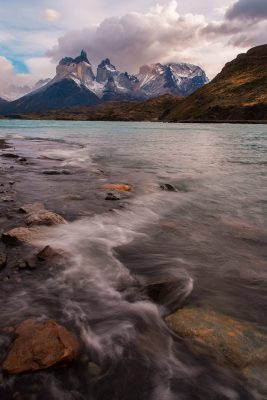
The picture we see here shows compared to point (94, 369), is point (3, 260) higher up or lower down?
higher up

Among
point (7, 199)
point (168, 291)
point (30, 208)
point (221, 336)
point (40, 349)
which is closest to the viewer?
point (40, 349)

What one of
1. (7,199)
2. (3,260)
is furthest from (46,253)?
(7,199)

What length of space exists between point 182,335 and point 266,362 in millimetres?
1317

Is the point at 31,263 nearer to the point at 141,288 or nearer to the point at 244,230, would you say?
the point at 141,288

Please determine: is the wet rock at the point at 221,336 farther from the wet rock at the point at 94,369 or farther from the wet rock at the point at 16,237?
the wet rock at the point at 16,237

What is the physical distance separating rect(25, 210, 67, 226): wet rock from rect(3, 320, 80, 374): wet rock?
18.8ft

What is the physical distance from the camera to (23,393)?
176 inches

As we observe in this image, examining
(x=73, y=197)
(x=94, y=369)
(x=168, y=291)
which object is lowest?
(x=94, y=369)

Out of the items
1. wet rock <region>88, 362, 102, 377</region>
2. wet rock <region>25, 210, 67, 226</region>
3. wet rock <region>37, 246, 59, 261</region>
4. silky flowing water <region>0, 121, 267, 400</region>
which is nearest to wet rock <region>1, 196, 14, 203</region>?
silky flowing water <region>0, 121, 267, 400</region>

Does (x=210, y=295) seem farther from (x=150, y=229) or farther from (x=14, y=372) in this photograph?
(x=150, y=229)

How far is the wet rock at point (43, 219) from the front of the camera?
10773 mm

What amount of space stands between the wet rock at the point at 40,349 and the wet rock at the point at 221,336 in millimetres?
1818

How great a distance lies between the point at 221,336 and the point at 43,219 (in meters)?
7.10

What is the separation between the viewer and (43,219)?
11.0m
